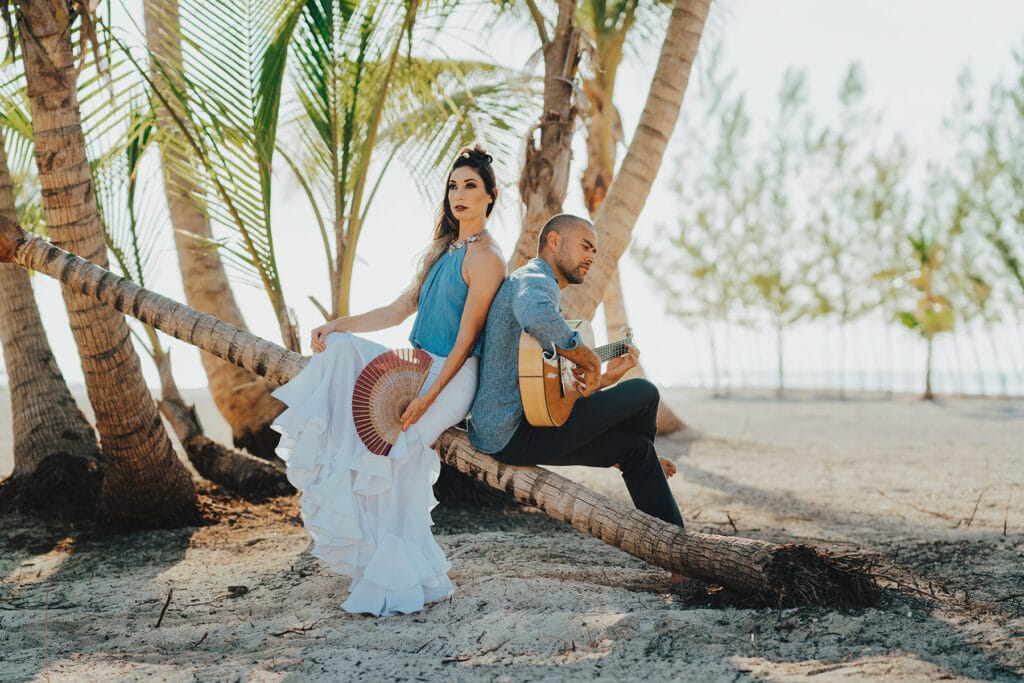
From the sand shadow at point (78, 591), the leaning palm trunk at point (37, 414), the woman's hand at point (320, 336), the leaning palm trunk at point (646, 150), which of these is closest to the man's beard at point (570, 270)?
the woman's hand at point (320, 336)

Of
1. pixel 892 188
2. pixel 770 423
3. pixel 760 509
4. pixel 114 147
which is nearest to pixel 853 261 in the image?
pixel 892 188

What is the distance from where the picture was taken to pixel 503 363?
3602 millimetres

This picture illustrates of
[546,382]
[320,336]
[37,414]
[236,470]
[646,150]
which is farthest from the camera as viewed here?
[236,470]

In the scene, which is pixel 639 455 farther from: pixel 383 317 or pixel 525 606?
pixel 383 317

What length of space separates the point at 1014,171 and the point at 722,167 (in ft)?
25.9

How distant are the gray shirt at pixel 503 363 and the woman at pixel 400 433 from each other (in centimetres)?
6

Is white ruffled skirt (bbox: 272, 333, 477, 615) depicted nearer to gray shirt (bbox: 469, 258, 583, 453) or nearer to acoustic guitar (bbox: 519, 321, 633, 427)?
gray shirt (bbox: 469, 258, 583, 453)

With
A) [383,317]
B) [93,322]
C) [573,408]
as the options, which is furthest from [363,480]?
[93,322]

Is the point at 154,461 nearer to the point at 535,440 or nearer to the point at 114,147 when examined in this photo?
the point at 114,147

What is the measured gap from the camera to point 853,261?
2766 centimetres

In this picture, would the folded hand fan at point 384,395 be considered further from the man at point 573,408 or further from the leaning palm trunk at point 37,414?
the leaning palm trunk at point 37,414

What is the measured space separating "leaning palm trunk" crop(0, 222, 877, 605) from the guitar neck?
2.04ft

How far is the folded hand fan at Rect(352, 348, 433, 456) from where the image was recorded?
3.65 meters

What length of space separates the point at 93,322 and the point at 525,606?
312 cm
